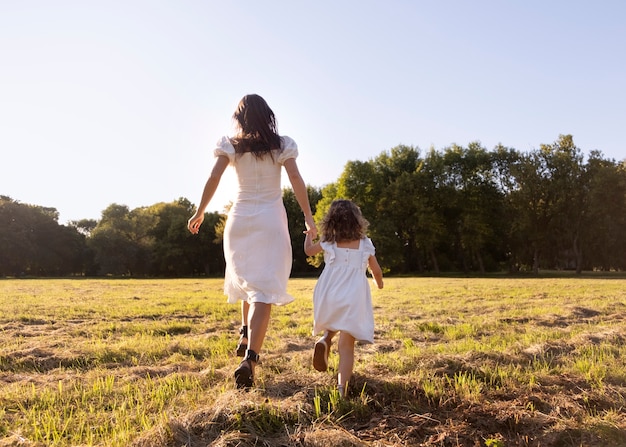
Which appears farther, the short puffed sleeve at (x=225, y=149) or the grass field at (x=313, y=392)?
the short puffed sleeve at (x=225, y=149)

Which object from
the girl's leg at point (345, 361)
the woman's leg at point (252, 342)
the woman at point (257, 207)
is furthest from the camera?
the woman at point (257, 207)

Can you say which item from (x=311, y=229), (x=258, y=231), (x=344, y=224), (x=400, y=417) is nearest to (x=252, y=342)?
(x=258, y=231)

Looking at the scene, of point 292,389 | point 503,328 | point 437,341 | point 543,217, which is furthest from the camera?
point 543,217

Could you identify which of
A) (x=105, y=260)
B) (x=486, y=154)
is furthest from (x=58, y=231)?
(x=486, y=154)

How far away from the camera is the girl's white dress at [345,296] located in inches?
153

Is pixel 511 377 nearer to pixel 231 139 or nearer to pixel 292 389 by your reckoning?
pixel 292 389

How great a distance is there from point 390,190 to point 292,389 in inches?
1649

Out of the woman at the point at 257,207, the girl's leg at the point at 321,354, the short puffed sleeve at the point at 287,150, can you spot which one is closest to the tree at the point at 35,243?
the woman at the point at 257,207

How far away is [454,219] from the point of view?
149 feet

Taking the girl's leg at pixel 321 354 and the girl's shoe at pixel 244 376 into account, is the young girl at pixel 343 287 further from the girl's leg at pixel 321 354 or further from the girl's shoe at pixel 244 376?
the girl's shoe at pixel 244 376

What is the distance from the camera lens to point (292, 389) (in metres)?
3.67

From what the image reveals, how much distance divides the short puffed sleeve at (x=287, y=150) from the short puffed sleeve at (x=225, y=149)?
1.43 feet

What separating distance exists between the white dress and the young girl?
30 cm

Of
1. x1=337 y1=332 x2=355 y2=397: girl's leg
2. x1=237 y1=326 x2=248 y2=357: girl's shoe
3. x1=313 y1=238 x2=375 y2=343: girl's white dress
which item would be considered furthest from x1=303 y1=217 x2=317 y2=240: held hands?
x1=237 y1=326 x2=248 y2=357: girl's shoe
